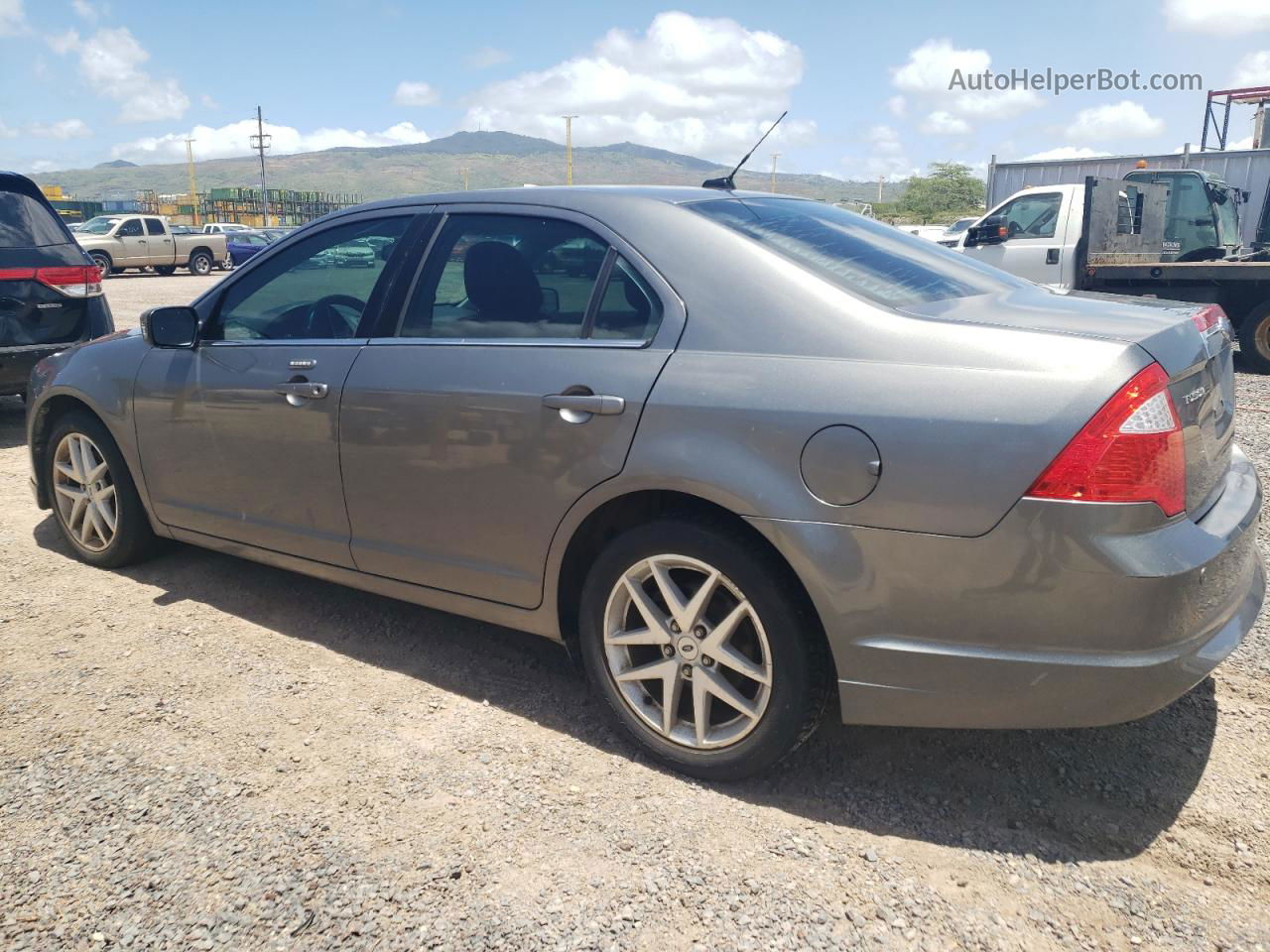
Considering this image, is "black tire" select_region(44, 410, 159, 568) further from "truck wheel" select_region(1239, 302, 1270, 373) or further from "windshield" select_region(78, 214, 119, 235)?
"windshield" select_region(78, 214, 119, 235)

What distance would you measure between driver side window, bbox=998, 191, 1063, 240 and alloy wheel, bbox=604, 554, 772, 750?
399 inches

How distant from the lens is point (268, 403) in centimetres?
359

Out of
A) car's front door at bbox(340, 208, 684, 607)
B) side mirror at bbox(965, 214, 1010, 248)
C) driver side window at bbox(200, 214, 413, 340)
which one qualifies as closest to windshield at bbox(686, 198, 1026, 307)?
car's front door at bbox(340, 208, 684, 607)

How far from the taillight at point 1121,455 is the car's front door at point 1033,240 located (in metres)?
9.62

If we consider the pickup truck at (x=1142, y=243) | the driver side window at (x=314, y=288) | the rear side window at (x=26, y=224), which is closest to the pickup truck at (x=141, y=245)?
the rear side window at (x=26, y=224)

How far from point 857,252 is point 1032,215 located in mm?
9725

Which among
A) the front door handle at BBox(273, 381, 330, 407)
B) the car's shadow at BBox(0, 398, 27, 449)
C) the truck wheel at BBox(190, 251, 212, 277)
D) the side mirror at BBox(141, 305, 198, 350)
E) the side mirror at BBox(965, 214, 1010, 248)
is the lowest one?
the car's shadow at BBox(0, 398, 27, 449)

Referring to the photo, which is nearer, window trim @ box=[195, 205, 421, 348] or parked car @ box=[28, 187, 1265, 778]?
parked car @ box=[28, 187, 1265, 778]

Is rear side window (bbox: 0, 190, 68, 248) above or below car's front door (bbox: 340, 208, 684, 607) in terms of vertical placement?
above

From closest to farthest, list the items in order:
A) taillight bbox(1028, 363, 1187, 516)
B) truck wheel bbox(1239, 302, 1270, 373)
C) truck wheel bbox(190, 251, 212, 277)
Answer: taillight bbox(1028, 363, 1187, 516) → truck wheel bbox(1239, 302, 1270, 373) → truck wheel bbox(190, 251, 212, 277)

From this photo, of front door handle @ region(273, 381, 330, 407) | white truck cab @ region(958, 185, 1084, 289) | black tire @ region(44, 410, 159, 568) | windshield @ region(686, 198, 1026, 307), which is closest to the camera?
windshield @ region(686, 198, 1026, 307)

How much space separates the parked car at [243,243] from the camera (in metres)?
36.3

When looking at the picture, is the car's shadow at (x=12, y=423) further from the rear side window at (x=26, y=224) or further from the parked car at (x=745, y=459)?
the parked car at (x=745, y=459)

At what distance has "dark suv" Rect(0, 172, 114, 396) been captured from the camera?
22.7 ft
